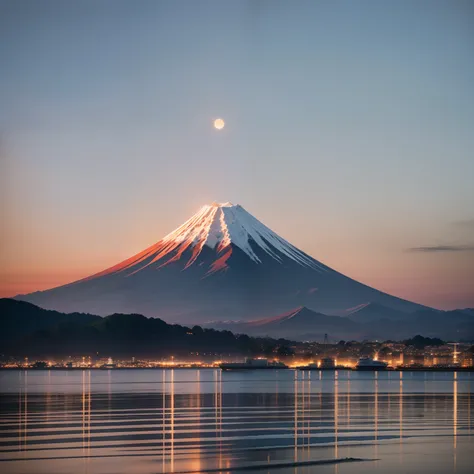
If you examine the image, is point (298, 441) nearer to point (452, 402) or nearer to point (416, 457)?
point (416, 457)

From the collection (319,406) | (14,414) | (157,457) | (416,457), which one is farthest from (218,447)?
(319,406)

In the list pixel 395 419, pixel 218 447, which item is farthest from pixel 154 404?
pixel 218 447

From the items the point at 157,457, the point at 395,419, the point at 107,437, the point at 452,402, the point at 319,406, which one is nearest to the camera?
the point at 157,457

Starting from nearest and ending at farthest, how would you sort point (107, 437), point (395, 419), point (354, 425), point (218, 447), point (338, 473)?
point (338, 473), point (218, 447), point (107, 437), point (354, 425), point (395, 419)

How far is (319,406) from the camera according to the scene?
214 feet

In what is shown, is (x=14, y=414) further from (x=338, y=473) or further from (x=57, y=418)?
(x=338, y=473)

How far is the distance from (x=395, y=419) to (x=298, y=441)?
13.1m

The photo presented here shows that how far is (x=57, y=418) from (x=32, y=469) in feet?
68.8

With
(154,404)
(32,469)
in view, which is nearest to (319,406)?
(154,404)

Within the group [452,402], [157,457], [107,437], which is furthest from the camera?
[452,402]

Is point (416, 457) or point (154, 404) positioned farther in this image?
point (154, 404)

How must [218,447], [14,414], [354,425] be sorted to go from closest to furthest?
1. [218,447]
2. [354,425]
3. [14,414]

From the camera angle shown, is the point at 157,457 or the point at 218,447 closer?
the point at 157,457

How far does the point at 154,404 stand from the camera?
68.5m
